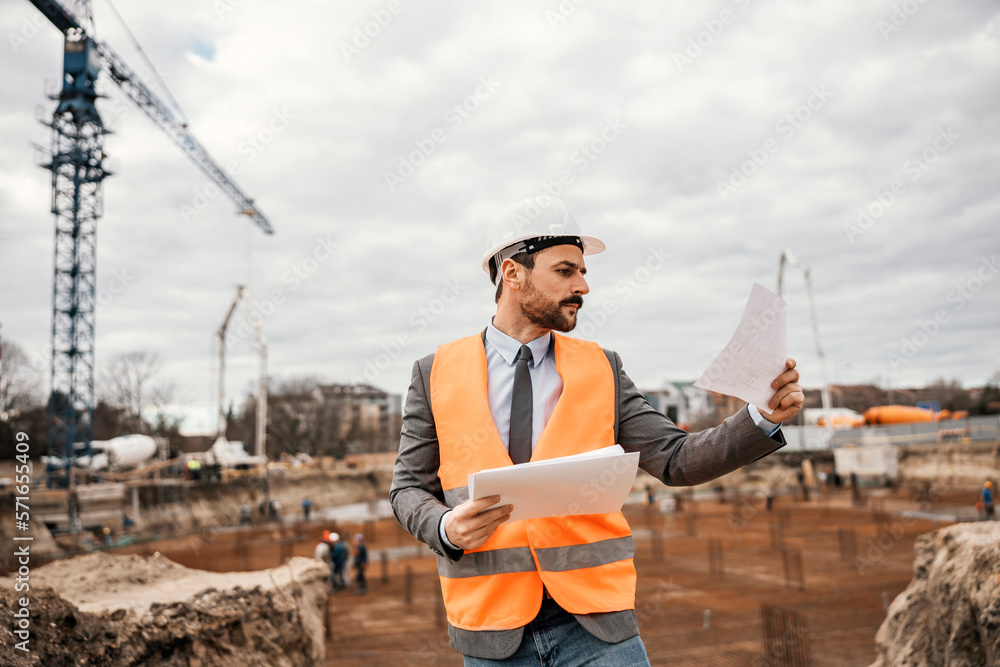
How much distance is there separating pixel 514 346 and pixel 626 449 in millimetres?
529

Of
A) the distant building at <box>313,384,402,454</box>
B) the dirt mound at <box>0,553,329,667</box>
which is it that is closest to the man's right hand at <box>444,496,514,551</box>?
the dirt mound at <box>0,553,329,667</box>

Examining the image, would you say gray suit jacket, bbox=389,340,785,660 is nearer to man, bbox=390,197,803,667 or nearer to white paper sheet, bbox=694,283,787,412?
man, bbox=390,197,803,667

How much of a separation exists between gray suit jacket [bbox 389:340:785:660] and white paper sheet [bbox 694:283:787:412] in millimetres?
Result: 147

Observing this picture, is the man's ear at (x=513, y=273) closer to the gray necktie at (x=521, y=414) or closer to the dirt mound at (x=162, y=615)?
the gray necktie at (x=521, y=414)

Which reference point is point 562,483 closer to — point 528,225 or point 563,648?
point 563,648

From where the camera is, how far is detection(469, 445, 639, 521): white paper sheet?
157 centimetres

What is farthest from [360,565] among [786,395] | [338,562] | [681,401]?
[681,401]

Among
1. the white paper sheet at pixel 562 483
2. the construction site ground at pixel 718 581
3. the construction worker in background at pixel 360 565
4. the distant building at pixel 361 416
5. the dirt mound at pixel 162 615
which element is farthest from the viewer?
the distant building at pixel 361 416

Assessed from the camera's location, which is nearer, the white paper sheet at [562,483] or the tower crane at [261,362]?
the white paper sheet at [562,483]

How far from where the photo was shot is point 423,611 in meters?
14.3

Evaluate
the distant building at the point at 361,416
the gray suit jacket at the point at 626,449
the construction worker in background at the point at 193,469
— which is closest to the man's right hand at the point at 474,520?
the gray suit jacket at the point at 626,449

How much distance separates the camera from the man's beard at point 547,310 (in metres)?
2.11

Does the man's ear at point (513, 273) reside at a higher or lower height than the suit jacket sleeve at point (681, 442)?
higher

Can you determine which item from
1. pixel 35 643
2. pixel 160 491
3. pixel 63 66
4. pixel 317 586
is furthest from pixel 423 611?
pixel 63 66
